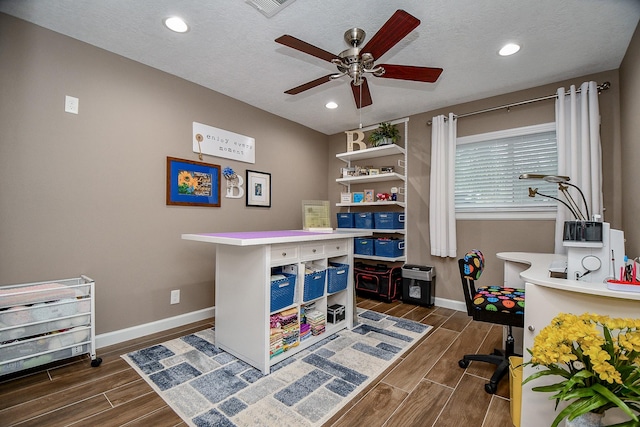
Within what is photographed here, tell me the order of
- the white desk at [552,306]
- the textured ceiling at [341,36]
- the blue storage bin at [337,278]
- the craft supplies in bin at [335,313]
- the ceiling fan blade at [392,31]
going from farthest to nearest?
the craft supplies in bin at [335,313], the blue storage bin at [337,278], the textured ceiling at [341,36], the ceiling fan blade at [392,31], the white desk at [552,306]

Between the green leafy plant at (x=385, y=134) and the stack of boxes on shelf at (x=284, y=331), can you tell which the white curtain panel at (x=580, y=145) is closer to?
the green leafy plant at (x=385, y=134)

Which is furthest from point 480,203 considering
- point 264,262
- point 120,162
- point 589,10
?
point 120,162

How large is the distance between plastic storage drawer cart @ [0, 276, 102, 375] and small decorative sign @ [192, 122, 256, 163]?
167 cm

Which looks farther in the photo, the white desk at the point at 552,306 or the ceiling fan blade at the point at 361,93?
the ceiling fan blade at the point at 361,93

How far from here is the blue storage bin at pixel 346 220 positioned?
427 cm

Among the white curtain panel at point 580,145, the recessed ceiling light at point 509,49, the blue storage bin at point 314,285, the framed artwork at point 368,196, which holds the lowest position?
the blue storage bin at point 314,285

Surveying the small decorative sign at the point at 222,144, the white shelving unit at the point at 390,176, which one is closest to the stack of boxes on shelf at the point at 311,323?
the white shelving unit at the point at 390,176

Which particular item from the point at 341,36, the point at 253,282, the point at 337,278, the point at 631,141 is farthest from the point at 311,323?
the point at 631,141

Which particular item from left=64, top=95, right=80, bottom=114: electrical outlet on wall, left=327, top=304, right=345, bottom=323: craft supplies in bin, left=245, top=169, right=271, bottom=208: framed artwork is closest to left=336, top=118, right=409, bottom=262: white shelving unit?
left=245, top=169, right=271, bottom=208: framed artwork

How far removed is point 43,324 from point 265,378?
4.98ft

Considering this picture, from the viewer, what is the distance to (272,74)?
9.40ft

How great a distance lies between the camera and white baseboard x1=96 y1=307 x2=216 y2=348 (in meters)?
2.45

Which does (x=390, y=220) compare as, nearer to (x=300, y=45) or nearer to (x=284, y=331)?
(x=284, y=331)

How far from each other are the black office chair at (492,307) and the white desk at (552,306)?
0.35 metres
